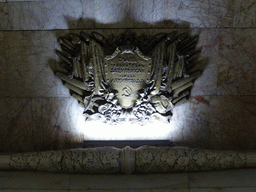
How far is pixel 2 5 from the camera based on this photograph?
251 centimetres

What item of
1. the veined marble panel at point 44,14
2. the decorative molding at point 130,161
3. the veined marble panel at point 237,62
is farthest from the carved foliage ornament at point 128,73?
the decorative molding at point 130,161

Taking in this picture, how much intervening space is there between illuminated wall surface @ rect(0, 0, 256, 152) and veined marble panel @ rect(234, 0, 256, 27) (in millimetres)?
10

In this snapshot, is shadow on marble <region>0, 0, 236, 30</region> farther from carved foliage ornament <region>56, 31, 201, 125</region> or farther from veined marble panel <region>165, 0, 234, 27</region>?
carved foliage ornament <region>56, 31, 201, 125</region>

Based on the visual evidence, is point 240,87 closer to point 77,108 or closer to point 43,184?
point 77,108

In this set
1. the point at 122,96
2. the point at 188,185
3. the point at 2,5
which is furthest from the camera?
the point at 122,96

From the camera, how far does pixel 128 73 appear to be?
2.59 m

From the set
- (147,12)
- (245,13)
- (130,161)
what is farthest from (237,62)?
(130,161)

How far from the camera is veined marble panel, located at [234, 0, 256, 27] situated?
8.09ft

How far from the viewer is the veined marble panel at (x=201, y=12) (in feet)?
8.11

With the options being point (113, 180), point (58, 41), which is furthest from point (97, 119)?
point (58, 41)

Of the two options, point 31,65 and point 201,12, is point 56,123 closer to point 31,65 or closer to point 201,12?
point 31,65

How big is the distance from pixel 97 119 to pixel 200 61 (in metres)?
1.39

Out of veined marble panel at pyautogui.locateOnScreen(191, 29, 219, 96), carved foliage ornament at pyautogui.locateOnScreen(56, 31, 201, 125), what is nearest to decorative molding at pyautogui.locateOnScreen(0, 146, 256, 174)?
carved foliage ornament at pyautogui.locateOnScreen(56, 31, 201, 125)

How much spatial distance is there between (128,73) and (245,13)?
1422 millimetres
